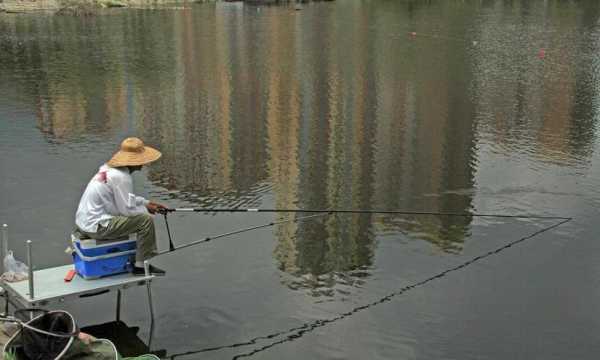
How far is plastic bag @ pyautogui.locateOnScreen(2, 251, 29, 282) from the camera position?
30.1 feet

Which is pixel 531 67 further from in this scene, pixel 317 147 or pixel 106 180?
pixel 106 180

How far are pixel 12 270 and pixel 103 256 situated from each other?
1.25 metres

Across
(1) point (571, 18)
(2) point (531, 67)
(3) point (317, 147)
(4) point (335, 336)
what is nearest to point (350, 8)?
(1) point (571, 18)

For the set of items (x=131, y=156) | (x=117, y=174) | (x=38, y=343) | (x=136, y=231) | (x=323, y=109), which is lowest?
(x=38, y=343)

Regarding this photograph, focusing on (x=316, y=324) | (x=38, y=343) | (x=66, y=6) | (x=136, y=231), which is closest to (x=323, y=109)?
(x=316, y=324)

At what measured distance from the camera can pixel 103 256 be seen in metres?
9.21

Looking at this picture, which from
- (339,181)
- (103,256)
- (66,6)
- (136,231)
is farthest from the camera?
(66,6)

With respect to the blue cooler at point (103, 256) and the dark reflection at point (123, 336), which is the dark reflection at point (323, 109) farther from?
the blue cooler at point (103, 256)

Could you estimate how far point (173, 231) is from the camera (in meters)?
13.5

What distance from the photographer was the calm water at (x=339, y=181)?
10.4 meters

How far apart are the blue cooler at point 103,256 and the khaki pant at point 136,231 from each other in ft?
0.32

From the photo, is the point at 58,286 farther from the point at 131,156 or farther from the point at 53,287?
the point at 131,156

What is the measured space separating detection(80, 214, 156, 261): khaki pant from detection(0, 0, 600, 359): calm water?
127 centimetres

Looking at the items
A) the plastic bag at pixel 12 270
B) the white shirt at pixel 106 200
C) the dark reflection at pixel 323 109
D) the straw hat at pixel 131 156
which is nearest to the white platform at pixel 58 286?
the plastic bag at pixel 12 270
